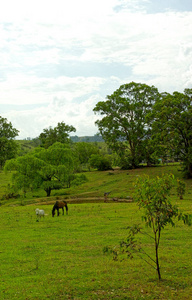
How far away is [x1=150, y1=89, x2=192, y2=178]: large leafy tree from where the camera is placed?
49000mm

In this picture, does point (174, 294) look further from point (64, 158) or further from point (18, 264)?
point (64, 158)

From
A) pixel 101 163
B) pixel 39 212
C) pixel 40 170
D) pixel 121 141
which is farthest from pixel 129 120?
pixel 39 212

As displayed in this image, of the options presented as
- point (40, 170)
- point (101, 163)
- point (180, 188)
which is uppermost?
point (101, 163)

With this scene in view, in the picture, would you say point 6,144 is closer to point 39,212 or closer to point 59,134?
point 59,134

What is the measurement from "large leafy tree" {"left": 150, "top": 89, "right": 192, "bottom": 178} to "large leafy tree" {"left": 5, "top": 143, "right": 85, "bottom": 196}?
17.2m

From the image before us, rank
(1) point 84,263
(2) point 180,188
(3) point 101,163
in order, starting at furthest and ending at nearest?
1. (3) point 101,163
2. (2) point 180,188
3. (1) point 84,263

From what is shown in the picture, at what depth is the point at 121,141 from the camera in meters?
68.9

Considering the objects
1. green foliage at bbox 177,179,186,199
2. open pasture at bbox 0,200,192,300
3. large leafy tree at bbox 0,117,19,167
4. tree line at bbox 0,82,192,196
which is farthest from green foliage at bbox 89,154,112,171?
open pasture at bbox 0,200,192,300

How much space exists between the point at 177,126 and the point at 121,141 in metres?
21.2

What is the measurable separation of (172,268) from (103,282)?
331 centimetres

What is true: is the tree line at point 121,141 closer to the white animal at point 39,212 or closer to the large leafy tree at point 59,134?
the large leafy tree at point 59,134

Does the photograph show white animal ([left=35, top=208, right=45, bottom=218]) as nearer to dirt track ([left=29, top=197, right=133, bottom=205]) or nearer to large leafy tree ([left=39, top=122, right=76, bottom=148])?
dirt track ([left=29, top=197, right=133, bottom=205])

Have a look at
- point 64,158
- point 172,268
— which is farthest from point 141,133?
point 172,268

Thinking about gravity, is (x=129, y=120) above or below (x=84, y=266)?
above
